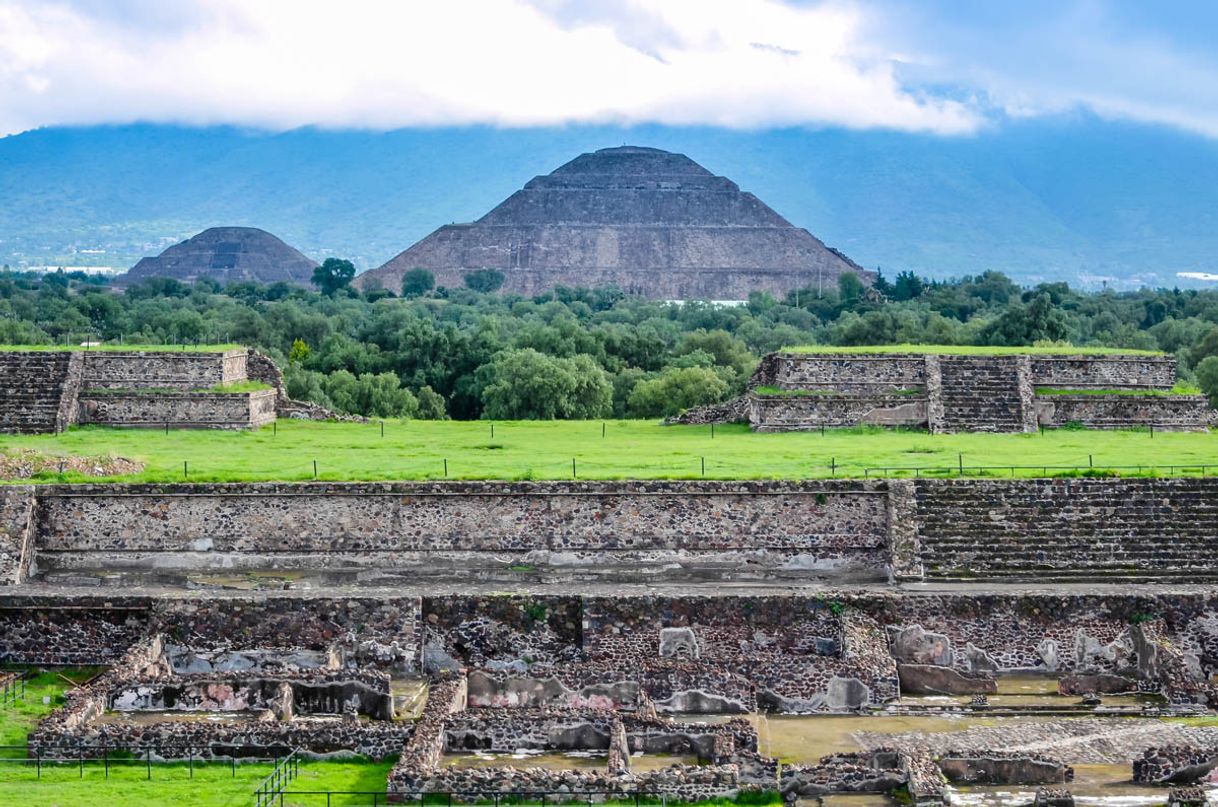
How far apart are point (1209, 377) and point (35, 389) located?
30227mm

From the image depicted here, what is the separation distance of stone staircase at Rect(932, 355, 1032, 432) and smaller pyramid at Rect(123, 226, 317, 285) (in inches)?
5932

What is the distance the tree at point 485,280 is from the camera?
155750mm

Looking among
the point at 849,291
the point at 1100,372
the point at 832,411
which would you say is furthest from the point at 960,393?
the point at 849,291

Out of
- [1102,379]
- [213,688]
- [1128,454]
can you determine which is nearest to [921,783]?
[213,688]

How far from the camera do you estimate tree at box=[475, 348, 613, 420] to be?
152 feet

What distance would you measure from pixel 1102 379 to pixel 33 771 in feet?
80.2

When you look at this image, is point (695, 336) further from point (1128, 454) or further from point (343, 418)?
point (1128, 454)

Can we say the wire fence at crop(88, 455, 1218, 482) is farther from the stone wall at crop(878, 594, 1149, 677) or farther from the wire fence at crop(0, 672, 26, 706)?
the wire fence at crop(0, 672, 26, 706)

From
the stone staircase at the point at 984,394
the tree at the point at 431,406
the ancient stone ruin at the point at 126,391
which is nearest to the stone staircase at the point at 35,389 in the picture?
the ancient stone ruin at the point at 126,391

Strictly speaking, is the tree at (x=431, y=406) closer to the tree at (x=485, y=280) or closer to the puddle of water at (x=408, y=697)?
the puddle of water at (x=408, y=697)

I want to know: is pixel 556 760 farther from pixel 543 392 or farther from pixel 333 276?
pixel 333 276

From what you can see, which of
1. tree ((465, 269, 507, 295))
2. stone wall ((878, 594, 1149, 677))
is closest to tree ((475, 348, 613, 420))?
stone wall ((878, 594, 1149, 677))

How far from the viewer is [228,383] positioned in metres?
38.6

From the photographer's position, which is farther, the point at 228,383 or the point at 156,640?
the point at 228,383
